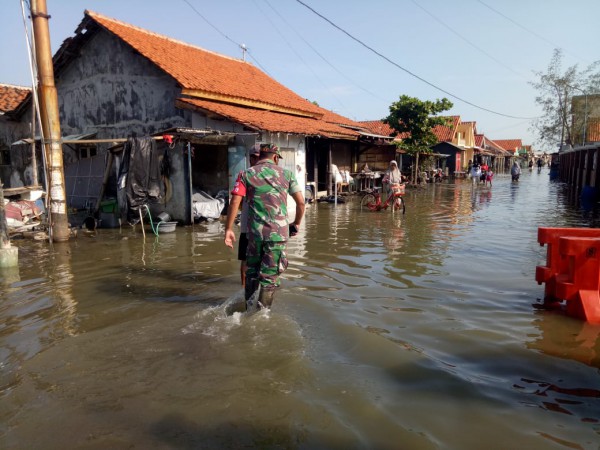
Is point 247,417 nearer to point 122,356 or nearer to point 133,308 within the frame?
point 122,356

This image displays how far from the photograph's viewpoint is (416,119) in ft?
83.5

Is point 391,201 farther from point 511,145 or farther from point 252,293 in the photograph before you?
point 511,145

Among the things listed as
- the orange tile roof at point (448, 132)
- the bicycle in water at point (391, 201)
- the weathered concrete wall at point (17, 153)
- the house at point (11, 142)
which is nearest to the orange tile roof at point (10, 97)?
the house at point (11, 142)

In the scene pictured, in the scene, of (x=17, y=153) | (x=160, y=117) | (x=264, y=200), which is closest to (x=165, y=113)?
(x=160, y=117)

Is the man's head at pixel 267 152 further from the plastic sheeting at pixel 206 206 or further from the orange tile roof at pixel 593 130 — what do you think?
the orange tile roof at pixel 593 130

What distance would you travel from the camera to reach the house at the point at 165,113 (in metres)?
11.9

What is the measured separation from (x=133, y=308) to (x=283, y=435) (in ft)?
10.1

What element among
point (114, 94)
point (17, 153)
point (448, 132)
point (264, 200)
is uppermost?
point (448, 132)

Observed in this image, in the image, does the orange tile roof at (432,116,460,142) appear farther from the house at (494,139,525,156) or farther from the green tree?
the house at (494,139,525,156)

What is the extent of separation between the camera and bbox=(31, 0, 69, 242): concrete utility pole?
872 cm

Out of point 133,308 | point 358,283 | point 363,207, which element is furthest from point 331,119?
point 133,308

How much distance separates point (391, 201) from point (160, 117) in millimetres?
8091

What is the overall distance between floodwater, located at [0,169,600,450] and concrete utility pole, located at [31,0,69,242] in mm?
2371

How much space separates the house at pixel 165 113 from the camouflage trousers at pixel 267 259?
6611 mm
